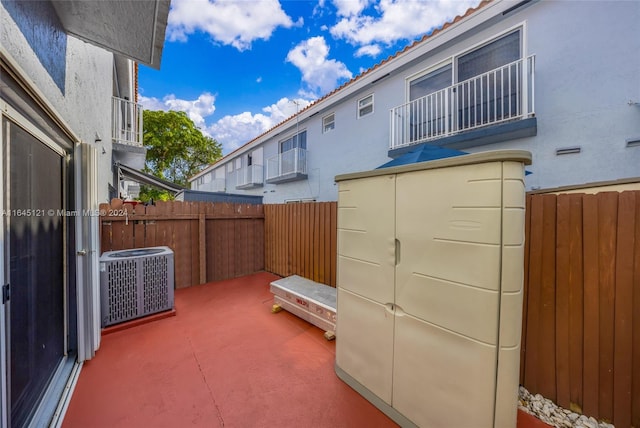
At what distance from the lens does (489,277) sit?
4.62 ft

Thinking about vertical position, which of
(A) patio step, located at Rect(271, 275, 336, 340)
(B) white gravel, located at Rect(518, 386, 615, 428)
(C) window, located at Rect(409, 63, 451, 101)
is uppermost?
(C) window, located at Rect(409, 63, 451, 101)

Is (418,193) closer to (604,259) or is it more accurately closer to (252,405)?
(604,259)

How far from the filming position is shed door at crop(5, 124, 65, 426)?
1.46 m

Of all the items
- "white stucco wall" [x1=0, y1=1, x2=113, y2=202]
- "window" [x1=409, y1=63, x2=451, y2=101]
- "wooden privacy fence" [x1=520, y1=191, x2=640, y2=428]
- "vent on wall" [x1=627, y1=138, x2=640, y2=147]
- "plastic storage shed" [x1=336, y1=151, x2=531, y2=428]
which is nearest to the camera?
"white stucco wall" [x1=0, y1=1, x2=113, y2=202]

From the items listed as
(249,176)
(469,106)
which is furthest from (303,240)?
(249,176)

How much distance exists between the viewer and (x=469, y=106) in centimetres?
494

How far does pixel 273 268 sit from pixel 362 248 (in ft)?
14.1

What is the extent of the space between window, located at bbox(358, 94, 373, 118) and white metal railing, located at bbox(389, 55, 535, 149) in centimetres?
120

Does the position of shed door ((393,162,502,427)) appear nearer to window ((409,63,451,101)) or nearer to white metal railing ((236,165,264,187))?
window ((409,63,451,101))

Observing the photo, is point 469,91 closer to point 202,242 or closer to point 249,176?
point 202,242

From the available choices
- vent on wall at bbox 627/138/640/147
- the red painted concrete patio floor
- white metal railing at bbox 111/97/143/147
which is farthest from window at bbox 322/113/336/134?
the red painted concrete patio floor

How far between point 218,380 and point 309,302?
4.47ft

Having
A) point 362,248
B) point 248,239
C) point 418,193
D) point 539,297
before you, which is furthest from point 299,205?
point 539,297

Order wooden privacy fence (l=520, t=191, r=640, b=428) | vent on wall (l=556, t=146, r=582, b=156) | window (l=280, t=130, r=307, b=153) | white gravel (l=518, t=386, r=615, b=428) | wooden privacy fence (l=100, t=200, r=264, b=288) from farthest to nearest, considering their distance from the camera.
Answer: window (l=280, t=130, r=307, b=153)
wooden privacy fence (l=100, t=200, r=264, b=288)
vent on wall (l=556, t=146, r=582, b=156)
white gravel (l=518, t=386, r=615, b=428)
wooden privacy fence (l=520, t=191, r=640, b=428)
